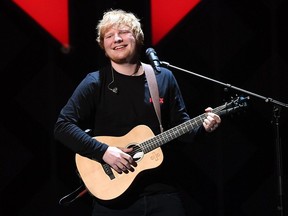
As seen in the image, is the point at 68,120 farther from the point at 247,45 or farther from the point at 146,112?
the point at 247,45

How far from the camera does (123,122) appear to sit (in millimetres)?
2588

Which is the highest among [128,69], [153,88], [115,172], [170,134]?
[128,69]

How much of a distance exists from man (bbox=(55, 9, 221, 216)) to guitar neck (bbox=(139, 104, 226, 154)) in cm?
3

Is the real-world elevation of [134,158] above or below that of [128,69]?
below

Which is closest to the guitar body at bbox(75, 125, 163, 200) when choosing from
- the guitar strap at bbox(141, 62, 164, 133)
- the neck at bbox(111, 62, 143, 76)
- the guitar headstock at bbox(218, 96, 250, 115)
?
the guitar strap at bbox(141, 62, 164, 133)

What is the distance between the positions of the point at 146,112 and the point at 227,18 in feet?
5.12

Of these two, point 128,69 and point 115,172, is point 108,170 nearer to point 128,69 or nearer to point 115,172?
point 115,172

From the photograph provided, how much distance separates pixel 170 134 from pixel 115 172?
0.35m

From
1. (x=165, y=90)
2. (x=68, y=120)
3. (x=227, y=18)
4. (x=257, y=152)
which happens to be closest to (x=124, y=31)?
(x=165, y=90)

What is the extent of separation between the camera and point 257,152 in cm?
387

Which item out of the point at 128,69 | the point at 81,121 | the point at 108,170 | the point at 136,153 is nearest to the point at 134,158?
the point at 136,153

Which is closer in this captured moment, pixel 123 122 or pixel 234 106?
pixel 123 122

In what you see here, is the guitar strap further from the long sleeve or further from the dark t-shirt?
the long sleeve

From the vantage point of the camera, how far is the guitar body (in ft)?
8.35
